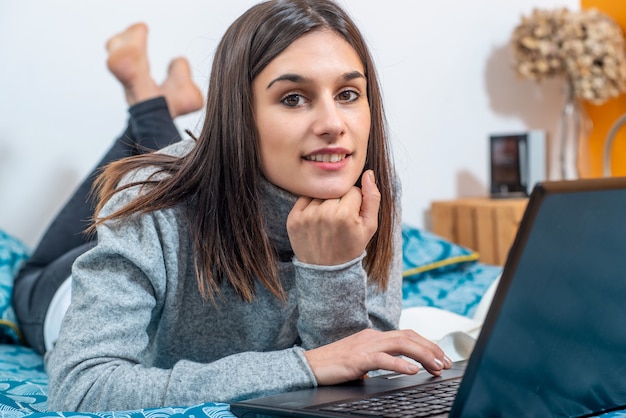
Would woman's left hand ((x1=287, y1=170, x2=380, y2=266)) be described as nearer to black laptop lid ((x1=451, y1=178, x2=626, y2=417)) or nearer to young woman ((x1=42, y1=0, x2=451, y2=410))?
young woman ((x1=42, y1=0, x2=451, y2=410))

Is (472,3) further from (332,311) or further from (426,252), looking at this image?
(332,311)

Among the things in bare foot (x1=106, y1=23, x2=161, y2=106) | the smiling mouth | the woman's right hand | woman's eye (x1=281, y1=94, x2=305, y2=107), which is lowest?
the woman's right hand

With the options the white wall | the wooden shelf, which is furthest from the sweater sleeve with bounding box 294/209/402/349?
the wooden shelf

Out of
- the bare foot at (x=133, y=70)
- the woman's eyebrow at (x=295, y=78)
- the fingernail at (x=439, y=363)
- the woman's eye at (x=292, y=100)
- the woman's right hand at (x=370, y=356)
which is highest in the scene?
the bare foot at (x=133, y=70)

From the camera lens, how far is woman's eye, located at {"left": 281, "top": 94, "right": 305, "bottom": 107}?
102cm

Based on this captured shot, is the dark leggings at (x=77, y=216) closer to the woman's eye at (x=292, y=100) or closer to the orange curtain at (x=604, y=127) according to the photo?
the woman's eye at (x=292, y=100)

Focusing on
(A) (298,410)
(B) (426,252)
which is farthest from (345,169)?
(B) (426,252)

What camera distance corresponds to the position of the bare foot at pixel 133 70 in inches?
82.0

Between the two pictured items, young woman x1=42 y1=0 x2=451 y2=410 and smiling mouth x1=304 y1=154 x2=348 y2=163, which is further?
smiling mouth x1=304 y1=154 x2=348 y2=163

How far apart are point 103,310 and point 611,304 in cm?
52

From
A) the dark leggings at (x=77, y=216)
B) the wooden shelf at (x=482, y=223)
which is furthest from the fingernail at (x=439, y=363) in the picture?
the wooden shelf at (x=482, y=223)

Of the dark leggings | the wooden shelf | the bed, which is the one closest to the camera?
the bed

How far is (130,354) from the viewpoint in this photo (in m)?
0.94

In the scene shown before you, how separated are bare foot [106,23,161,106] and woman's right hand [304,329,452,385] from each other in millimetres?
1319
